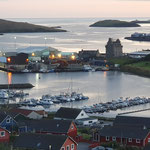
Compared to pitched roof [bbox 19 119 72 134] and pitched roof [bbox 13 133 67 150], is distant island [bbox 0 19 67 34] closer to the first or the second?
pitched roof [bbox 19 119 72 134]

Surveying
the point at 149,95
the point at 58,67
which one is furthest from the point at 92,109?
the point at 58,67

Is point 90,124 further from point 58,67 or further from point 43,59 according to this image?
point 43,59

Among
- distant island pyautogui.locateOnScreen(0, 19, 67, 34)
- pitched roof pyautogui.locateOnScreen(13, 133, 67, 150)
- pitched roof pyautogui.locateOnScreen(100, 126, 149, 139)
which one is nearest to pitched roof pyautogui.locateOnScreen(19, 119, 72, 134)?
pitched roof pyautogui.locateOnScreen(100, 126, 149, 139)

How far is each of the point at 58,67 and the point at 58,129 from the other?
14062 millimetres

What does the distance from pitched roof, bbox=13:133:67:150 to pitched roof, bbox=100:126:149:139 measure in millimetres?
1248

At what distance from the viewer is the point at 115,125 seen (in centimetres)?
865

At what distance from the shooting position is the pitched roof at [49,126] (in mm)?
8617

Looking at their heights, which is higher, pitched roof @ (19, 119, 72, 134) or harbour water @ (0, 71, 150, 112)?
pitched roof @ (19, 119, 72, 134)

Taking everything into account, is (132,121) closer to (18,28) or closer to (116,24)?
(18,28)

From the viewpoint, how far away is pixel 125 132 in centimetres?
836

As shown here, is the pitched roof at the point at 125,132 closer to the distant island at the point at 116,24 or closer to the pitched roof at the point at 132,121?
the pitched roof at the point at 132,121

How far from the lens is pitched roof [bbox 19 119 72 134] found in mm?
8617

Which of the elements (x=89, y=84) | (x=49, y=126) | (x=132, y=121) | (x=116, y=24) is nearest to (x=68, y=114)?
(x=132, y=121)

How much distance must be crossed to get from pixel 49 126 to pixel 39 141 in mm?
1379
